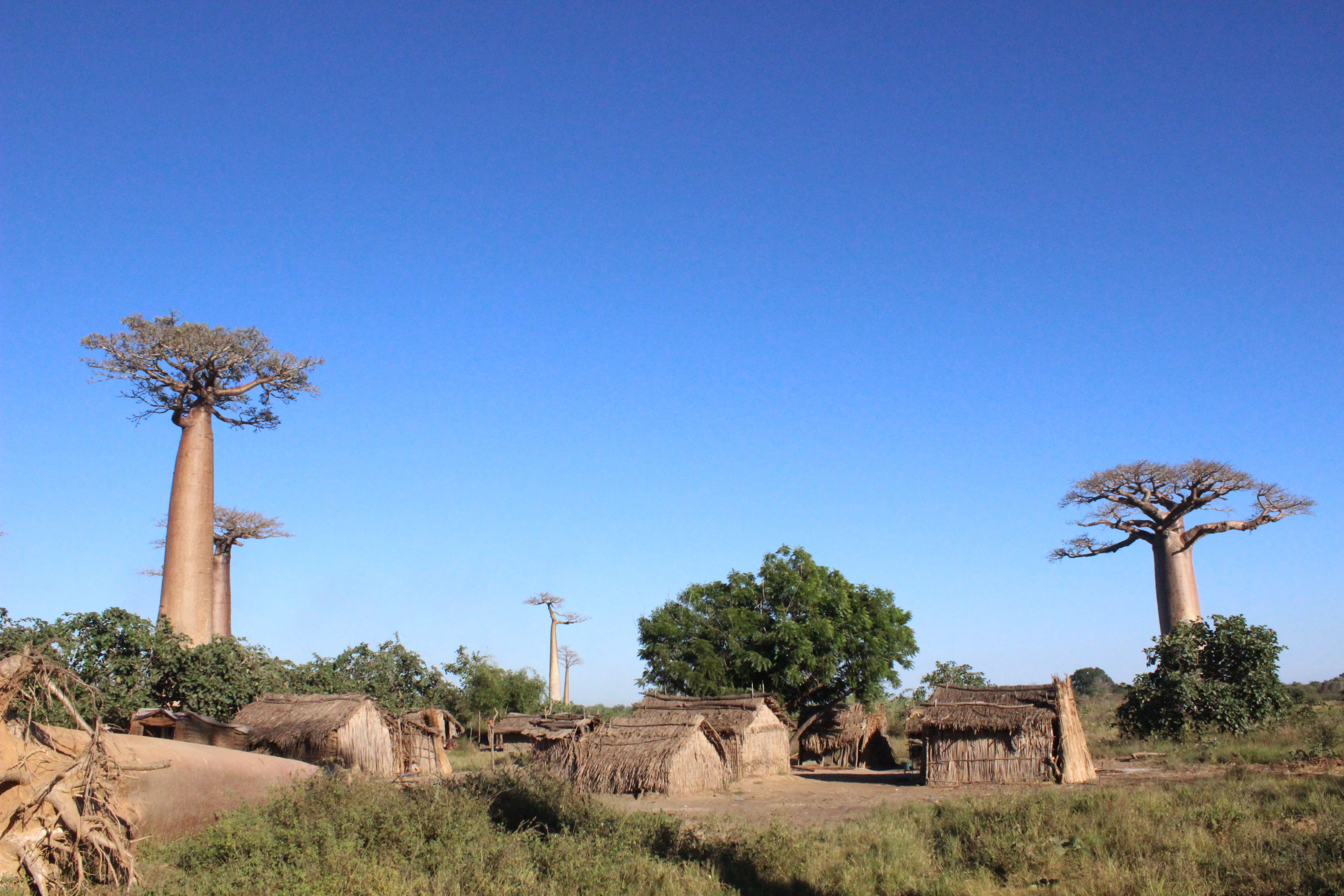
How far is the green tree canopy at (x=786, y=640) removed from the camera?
27.9 meters

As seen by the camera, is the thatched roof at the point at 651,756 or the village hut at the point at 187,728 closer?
the thatched roof at the point at 651,756

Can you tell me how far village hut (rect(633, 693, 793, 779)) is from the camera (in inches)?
865

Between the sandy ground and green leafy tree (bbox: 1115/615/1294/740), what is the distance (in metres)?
1.82

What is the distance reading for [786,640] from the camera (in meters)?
27.7

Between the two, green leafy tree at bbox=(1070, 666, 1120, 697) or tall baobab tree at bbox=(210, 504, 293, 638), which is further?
green leafy tree at bbox=(1070, 666, 1120, 697)

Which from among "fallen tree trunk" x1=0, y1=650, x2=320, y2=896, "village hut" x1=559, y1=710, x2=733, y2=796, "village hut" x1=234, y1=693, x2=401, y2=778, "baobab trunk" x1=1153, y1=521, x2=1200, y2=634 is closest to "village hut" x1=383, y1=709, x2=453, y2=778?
"village hut" x1=234, y1=693, x2=401, y2=778

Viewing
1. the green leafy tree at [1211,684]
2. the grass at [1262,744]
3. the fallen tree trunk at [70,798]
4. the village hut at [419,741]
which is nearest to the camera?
the fallen tree trunk at [70,798]

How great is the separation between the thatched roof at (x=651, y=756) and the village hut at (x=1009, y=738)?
482cm

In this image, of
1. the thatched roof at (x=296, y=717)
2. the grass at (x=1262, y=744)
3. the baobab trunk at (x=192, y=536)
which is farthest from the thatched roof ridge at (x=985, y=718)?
the baobab trunk at (x=192, y=536)

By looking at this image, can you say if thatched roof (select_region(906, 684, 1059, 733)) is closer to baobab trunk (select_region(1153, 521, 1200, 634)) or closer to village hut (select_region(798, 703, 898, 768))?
village hut (select_region(798, 703, 898, 768))

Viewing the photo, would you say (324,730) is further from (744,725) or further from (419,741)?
(744,725)

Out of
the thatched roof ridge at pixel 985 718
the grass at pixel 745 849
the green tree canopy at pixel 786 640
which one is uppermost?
the green tree canopy at pixel 786 640

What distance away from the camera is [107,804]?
26.4ft

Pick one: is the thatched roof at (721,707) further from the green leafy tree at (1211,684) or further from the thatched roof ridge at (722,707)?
the green leafy tree at (1211,684)
